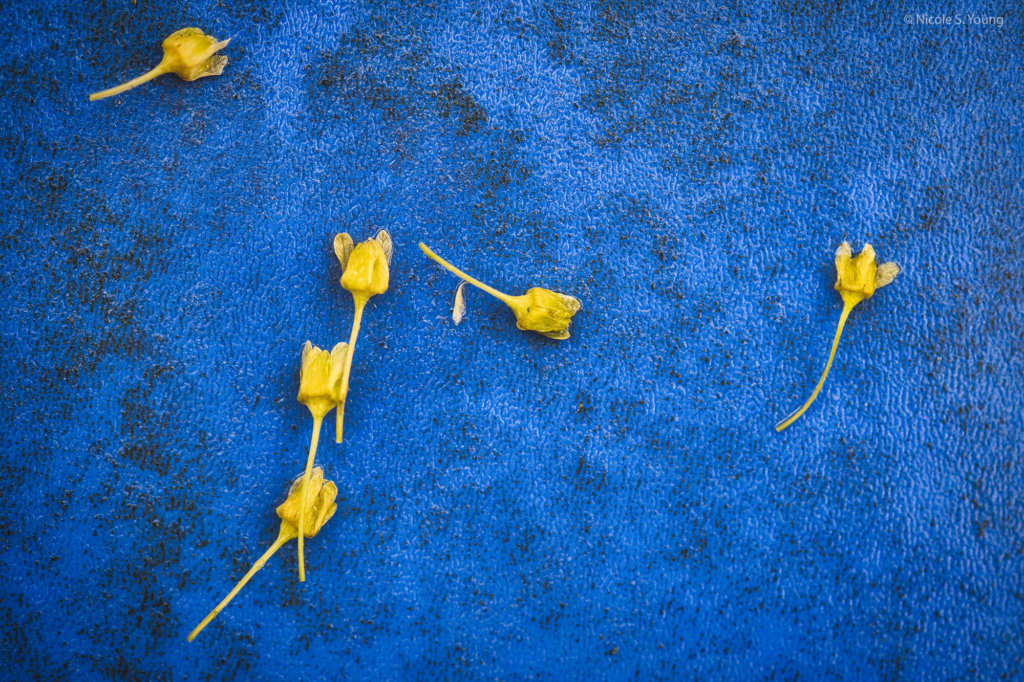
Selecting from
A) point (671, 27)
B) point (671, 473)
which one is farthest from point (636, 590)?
point (671, 27)

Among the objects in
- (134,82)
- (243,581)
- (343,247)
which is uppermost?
(134,82)

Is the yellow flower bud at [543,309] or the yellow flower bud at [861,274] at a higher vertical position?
the yellow flower bud at [861,274]

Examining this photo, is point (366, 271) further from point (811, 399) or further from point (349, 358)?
point (811, 399)

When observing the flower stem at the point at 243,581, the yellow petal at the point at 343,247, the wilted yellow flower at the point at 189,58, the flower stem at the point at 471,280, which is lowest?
the flower stem at the point at 243,581

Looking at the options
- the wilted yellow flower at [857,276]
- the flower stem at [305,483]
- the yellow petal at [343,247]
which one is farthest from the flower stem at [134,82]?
the wilted yellow flower at [857,276]

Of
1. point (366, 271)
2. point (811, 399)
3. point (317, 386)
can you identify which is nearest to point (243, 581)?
point (317, 386)

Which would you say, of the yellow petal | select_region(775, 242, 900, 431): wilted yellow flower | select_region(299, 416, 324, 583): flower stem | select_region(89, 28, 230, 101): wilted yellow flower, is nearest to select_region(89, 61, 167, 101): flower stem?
select_region(89, 28, 230, 101): wilted yellow flower

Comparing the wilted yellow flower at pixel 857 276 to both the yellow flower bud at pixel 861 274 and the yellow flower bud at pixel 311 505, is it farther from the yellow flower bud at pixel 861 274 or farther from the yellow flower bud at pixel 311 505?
the yellow flower bud at pixel 311 505

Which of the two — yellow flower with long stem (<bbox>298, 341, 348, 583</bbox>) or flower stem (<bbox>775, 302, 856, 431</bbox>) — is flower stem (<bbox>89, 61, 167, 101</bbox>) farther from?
flower stem (<bbox>775, 302, 856, 431</bbox>)
